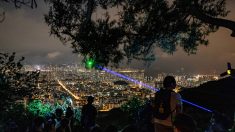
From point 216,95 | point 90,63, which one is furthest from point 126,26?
point 216,95

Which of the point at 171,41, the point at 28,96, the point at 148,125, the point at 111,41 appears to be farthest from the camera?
the point at 28,96

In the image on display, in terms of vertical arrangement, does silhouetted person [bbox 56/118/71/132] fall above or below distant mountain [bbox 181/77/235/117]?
below

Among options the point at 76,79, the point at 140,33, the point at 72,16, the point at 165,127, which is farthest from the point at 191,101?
the point at 76,79

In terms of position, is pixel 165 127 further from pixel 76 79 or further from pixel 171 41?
pixel 76 79

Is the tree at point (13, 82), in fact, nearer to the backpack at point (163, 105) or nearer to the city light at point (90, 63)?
the city light at point (90, 63)

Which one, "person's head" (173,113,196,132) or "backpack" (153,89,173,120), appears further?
"backpack" (153,89,173,120)

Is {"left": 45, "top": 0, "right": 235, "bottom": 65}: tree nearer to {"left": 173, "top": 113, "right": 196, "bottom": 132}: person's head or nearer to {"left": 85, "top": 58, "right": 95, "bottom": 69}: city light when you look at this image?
{"left": 85, "top": 58, "right": 95, "bottom": 69}: city light

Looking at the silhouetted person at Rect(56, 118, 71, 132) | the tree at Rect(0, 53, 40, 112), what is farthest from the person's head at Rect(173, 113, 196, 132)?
the tree at Rect(0, 53, 40, 112)
